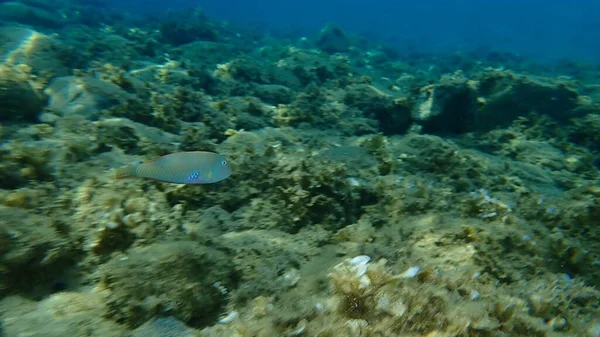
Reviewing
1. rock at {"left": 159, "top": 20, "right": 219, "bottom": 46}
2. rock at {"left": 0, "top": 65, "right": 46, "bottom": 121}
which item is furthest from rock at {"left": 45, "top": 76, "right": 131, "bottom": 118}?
rock at {"left": 159, "top": 20, "right": 219, "bottom": 46}

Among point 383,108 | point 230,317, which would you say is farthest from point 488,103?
point 230,317

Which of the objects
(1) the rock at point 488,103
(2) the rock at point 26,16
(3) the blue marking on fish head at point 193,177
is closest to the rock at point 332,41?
(1) the rock at point 488,103

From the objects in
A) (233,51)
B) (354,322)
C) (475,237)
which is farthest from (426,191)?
(233,51)

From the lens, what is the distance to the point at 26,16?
1583cm

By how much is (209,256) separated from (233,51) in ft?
46.4

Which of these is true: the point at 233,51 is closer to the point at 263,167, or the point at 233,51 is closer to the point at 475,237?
the point at 263,167

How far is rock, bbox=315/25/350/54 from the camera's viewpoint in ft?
65.7

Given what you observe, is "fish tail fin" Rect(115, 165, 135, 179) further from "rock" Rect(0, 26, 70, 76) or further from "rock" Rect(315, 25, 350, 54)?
"rock" Rect(315, 25, 350, 54)

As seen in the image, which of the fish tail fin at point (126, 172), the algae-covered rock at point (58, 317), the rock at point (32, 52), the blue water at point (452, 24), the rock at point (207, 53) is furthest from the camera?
the blue water at point (452, 24)

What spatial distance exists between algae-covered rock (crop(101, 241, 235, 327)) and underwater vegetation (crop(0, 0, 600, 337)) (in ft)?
0.04

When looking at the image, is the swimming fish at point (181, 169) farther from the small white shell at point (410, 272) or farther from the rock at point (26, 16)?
the rock at point (26, 16)

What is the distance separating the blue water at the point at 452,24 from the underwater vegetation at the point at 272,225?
28.3 m

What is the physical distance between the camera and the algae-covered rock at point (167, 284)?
1926mm

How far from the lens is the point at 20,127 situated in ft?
13.6
